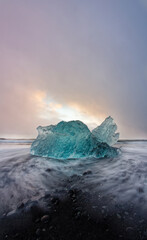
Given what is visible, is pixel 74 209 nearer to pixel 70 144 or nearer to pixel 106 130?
pixel 70 144

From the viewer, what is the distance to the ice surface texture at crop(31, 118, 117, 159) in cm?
683

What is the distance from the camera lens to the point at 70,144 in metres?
7.25

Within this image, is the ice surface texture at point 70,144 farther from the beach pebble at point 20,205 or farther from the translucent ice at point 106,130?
the beach pebble at point 20,205

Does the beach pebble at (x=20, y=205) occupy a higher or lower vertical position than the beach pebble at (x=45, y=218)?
lower

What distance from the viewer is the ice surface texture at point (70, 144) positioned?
269 inches

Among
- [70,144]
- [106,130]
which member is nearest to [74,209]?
[70,144]

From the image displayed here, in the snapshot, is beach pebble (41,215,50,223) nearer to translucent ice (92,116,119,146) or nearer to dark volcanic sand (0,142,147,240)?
dark volcanic sand (0,142,147,240)

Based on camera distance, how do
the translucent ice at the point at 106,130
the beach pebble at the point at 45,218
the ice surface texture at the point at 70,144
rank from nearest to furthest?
1. the beach pebble at the point at 45,218
2. the ice surface texture at the point at 70,144
3. the translucent ice at the point at 106,130

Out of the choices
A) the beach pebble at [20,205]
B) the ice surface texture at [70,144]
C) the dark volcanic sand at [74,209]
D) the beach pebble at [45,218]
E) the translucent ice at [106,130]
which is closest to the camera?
the dark volcanic sand at [74,209]

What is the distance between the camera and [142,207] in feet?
6.13

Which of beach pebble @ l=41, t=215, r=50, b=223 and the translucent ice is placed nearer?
beach pebble @ l=41, t=215, r=50, b=223

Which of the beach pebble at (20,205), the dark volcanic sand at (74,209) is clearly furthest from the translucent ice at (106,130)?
the beach pebble at (20,205)

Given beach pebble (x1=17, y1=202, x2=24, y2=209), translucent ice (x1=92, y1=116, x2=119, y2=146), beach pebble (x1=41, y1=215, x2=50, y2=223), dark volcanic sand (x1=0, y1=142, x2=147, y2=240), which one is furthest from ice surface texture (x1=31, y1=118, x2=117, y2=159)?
beach pebble (x1=41, y1=215, x2=50, y2=223)

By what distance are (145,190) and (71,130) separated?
5.25 metres
